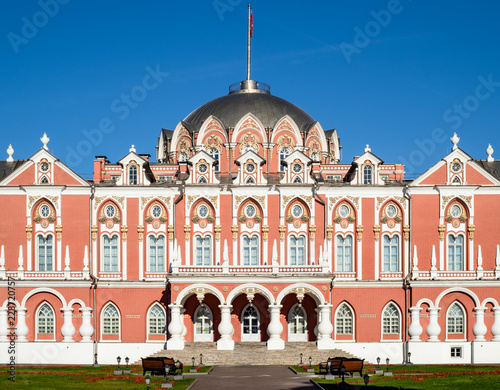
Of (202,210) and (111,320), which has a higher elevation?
(202,210)

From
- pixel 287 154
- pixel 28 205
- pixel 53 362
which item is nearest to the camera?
pixel 53 362

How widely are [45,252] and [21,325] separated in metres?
5.65

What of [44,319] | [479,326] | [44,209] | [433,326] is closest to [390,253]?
[433,326]

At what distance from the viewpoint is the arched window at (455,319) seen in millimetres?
64938

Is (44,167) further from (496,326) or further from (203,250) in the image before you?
(496,326)

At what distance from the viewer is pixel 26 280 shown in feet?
211

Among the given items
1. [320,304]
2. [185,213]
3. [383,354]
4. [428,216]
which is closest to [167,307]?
[185,213]

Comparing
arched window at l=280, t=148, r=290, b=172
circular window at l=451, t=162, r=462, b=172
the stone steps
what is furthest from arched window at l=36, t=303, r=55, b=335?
circular window at l=451, t=162, r=462, b=172

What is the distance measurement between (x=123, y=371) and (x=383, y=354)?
2017cm

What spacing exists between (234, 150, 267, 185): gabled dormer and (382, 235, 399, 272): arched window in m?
9.73

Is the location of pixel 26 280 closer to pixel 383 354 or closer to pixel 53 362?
pixel 53 362

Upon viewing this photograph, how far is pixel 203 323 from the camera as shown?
65.9m

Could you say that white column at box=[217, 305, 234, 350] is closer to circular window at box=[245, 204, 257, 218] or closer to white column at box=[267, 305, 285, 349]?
white column at box=[267, 305, 285, 349]

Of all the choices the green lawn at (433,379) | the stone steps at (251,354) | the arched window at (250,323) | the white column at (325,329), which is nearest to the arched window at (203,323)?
the arched window at (250,323)
